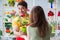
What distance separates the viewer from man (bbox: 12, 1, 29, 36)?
2.56m

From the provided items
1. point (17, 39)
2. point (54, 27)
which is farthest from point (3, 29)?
point (54, 27)

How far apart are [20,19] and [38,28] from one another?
693 mm

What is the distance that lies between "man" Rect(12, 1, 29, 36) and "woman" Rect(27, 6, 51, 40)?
0.59 metres

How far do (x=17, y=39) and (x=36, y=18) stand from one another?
2.44 ft

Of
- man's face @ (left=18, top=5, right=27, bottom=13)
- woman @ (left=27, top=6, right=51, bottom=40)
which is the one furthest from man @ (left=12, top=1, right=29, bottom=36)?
woman @ (left=27, top=6, right=51, bottom=40)

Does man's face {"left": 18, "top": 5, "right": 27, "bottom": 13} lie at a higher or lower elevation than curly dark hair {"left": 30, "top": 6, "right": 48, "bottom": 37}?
higher

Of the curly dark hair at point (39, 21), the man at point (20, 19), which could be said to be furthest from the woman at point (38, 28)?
the man at point (20, 19)

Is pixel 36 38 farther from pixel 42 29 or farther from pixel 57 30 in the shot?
pixel 57 30

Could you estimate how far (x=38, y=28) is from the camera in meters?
1.94

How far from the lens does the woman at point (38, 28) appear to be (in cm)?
194

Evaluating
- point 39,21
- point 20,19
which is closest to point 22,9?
point 20,19

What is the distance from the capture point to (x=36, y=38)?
194 centimetres

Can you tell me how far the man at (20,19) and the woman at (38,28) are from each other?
59 cm

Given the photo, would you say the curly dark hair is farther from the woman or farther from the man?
the man
